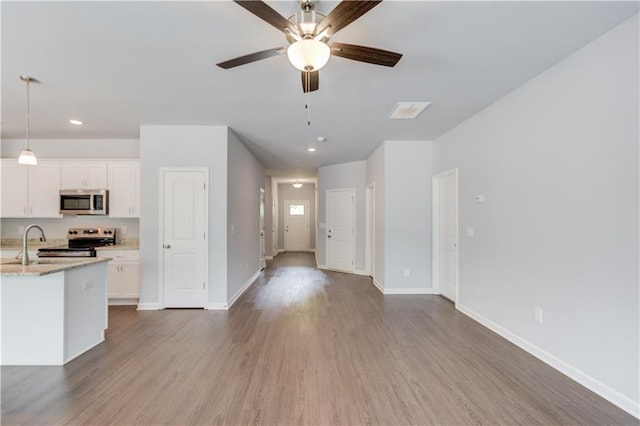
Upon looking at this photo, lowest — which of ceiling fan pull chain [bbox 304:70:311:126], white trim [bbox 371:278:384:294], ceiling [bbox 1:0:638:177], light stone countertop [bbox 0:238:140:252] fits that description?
white trim [bbox 371:278:384:294]

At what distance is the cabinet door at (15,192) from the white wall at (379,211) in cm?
592

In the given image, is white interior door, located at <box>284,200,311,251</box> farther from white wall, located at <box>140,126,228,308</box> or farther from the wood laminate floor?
the wood laminate floor

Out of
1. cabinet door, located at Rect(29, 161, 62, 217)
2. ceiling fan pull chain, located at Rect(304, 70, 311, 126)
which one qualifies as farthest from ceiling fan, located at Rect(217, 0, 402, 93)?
cabinet door, located at Rect(29, 161, 62, 217)

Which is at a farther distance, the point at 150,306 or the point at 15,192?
the point at 15,192

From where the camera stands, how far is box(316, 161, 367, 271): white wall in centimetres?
679

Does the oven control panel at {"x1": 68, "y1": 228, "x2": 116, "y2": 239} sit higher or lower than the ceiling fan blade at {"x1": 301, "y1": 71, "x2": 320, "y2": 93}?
lower

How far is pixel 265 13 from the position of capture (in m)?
1.59

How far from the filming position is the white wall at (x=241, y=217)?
4.42 meters

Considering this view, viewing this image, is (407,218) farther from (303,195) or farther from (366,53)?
(303,195)

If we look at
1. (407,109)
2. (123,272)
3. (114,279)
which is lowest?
(114,279)

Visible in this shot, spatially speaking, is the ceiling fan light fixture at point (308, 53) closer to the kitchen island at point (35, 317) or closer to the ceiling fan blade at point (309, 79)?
the ceiling fan blade at point (309, 79)

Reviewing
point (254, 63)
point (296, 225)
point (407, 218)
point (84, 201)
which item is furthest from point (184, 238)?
point (296, 225)

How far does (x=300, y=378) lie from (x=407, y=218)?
3410mm

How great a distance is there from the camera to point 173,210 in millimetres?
4219
